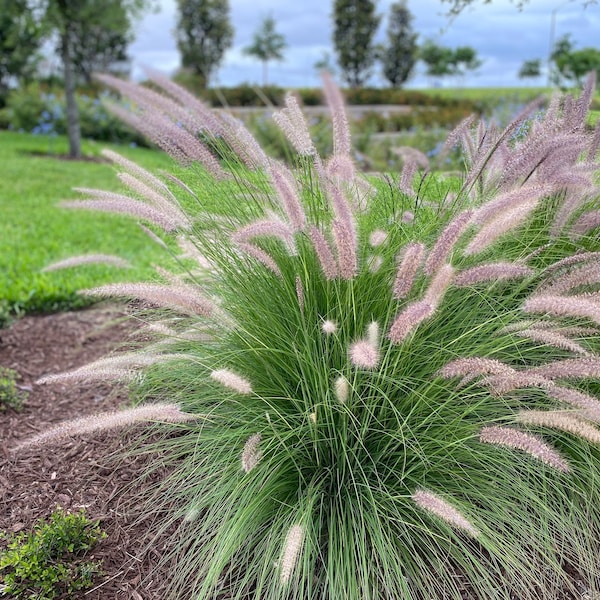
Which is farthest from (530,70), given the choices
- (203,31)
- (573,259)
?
(573,259)

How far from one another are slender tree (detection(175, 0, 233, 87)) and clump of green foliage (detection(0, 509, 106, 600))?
1462 inches

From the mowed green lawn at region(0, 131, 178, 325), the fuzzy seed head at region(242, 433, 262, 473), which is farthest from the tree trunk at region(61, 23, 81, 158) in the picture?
the fuzzy seed head at region(242, 433, 262, 473)

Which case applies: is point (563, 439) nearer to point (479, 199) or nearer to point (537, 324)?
point (537, 324)

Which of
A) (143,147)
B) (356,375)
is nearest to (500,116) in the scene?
(143,147)

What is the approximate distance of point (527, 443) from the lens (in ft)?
6.15

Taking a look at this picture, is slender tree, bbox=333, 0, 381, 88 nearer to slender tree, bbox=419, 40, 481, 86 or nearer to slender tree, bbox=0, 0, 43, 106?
slender tree, bbox=419, 40, 481, 86

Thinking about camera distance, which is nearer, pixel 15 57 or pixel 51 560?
pixel 51 560

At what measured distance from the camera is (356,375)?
2189 mm

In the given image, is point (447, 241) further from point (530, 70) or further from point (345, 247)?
point (530, 70)

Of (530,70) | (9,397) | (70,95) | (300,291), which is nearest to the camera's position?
(300,291)


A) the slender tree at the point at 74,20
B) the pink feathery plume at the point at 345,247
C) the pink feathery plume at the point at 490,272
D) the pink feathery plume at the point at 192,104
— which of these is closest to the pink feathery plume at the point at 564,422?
the pink feathery plume at the point at 490,272

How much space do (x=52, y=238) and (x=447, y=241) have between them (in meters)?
5.69

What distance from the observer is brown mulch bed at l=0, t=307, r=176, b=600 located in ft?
7.75

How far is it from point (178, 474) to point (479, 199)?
5.39ft
